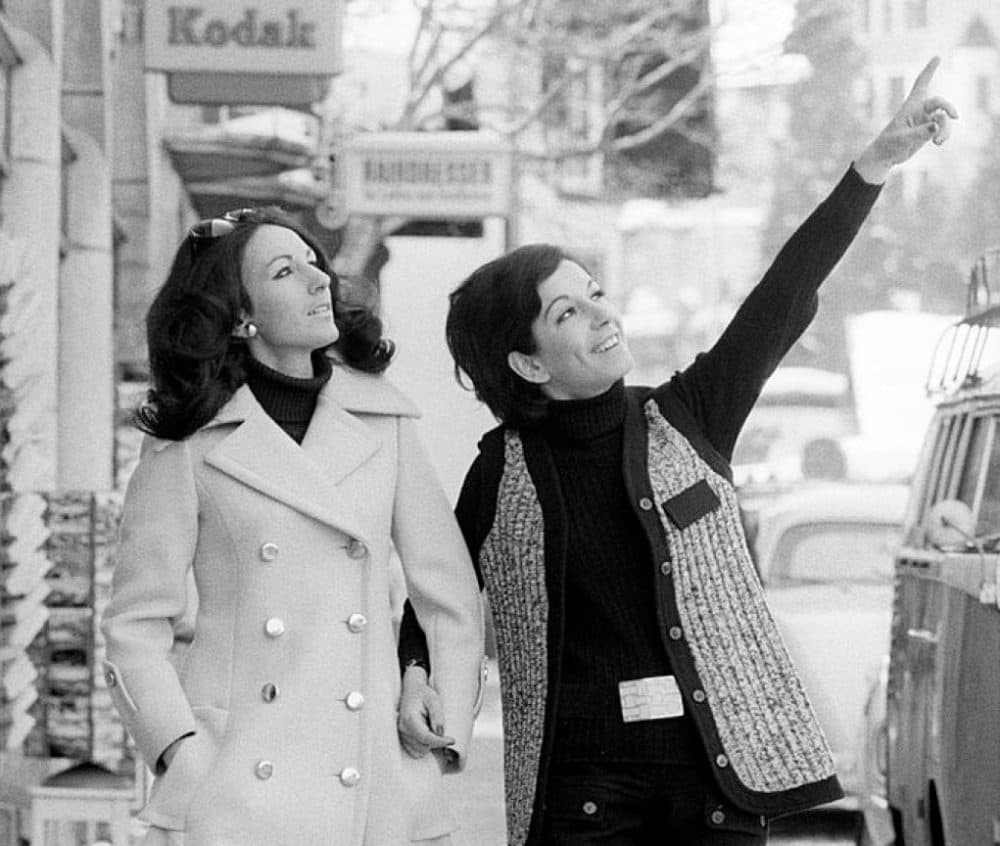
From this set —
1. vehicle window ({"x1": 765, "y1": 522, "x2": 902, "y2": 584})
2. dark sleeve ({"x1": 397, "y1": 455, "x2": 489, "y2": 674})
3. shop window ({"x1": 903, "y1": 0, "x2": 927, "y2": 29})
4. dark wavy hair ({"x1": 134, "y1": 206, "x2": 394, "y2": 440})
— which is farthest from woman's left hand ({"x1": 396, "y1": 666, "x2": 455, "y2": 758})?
shop window ({"x1": 903, "y1": 0, "x2": 927, "y2": 29})

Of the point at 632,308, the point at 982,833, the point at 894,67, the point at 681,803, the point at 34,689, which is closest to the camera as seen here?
the point at 681,803

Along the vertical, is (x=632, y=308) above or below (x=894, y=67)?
below

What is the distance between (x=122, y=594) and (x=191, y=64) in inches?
404

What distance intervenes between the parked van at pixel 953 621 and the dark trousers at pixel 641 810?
1761 mm

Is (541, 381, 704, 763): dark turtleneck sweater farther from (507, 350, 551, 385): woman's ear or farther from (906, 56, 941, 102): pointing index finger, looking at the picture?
(906, 56, 941, 102): pointing index finger

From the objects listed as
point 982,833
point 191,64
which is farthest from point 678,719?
point 191,64

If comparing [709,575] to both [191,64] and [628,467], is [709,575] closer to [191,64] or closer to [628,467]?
[628,467]

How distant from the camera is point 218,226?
16.9 ft

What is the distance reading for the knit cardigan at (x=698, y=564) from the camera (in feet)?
16.2

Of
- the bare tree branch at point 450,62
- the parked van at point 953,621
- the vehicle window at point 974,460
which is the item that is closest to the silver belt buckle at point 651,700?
the parked van at point 953,621

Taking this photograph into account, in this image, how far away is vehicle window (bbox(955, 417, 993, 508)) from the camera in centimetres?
782

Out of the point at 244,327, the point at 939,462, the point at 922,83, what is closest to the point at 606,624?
the point at 244,327

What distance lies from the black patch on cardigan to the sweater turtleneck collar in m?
0.22

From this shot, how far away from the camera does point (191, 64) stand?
14883mm
